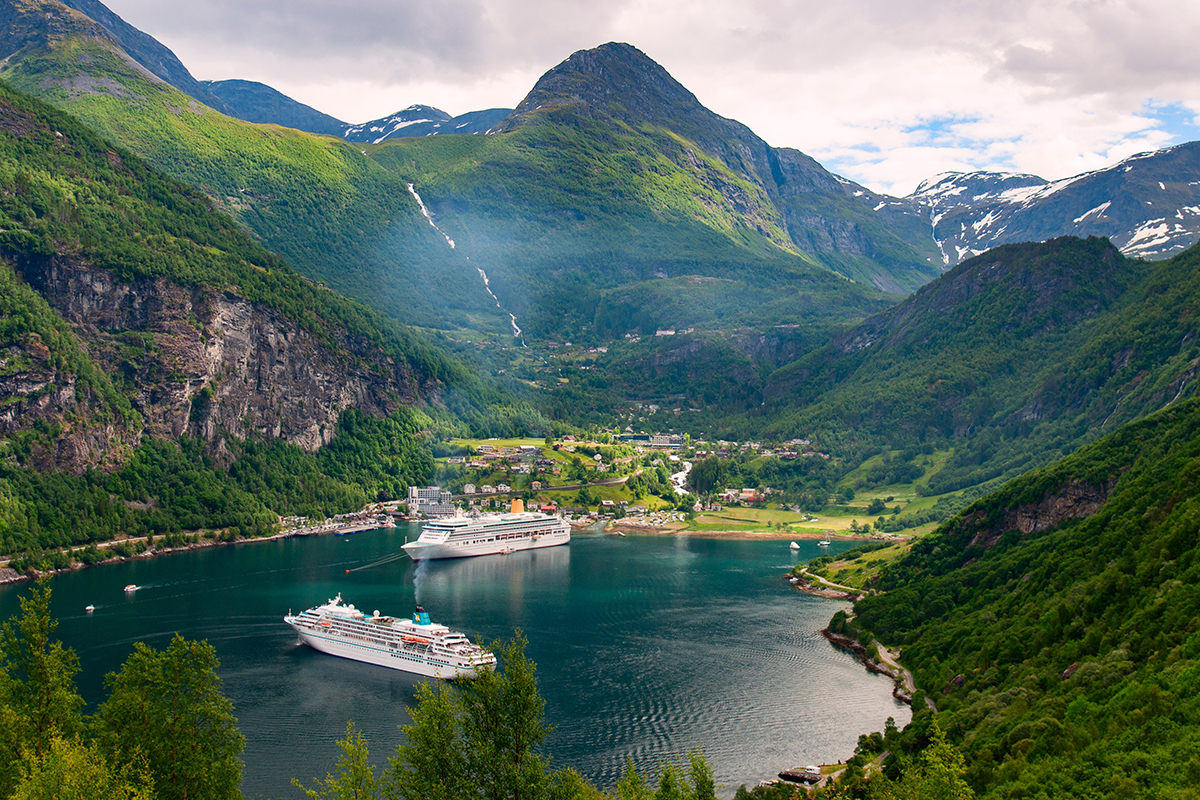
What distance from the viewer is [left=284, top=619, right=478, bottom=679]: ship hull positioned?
264 ft

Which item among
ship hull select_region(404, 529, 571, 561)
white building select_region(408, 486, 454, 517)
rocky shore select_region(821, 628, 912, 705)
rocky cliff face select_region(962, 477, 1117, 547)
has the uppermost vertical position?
rocky cliff face select_region(962, 477, 1117, 547)

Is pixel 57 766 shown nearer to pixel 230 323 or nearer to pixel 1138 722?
pixel 1138 722

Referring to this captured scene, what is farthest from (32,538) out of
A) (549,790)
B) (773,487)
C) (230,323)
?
(773,487)

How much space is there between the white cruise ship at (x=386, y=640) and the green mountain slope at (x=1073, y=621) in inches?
1449

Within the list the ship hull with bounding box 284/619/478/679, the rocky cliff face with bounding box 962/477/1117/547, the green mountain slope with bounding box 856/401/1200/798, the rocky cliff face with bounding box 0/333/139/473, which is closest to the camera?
the green mountain slope with bounding box 856/401/1200/798

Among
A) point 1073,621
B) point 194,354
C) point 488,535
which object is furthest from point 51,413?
point 1073,621

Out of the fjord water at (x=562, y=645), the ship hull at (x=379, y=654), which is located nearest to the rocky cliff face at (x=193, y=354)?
the fjord water at (x=562, y=645)

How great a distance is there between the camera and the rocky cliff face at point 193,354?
162m

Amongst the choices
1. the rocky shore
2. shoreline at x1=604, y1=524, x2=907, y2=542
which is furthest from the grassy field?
shoreline at x1=604, y1=524, x2=907, y2=542

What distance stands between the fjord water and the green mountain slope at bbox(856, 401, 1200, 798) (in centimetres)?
816

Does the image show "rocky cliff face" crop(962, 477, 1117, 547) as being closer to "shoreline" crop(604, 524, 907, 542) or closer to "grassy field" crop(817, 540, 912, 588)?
"grassy field" crop(817, 540, 912, 588)

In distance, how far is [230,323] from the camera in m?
184

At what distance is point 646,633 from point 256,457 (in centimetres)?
10356

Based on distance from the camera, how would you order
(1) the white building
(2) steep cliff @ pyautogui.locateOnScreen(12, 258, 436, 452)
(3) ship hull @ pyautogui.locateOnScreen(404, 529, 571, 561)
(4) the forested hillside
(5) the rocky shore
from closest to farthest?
(5) the rocky shore → (3) ship hull @ pyautogui.locateOnScreen(404, 529, 571, 561) → (4) the forested hillside → (2) steep cliff @ pyautogui.locateOnScreen(12, 258, 436, 452) → (1) the white building
